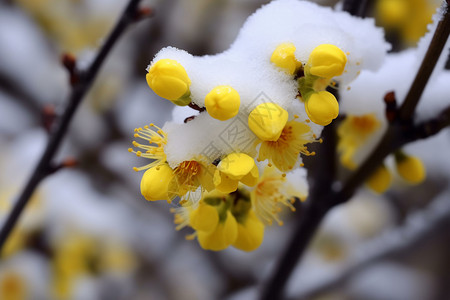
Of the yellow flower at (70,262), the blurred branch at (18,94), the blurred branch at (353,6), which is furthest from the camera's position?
the blurred branch at (18,94)

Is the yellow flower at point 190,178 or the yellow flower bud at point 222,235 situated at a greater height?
the yellow flower at point 190,178

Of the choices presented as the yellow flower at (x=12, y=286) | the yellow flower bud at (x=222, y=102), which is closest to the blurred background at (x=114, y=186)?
the yellow flower at (x=12, y=286)

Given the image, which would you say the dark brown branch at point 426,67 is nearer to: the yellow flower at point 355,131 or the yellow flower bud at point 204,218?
the yellow flower at point 355,131

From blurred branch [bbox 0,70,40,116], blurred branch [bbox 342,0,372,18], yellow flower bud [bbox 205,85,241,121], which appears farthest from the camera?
blurred branch [bbox 0,70,40,116]

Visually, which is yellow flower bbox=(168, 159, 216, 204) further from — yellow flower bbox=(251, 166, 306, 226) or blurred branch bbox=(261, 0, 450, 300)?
blurred branch bbox=(261, 0, 450, 300)

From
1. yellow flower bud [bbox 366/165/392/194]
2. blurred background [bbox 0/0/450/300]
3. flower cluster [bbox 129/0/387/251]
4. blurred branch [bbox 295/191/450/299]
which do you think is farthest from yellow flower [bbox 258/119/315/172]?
blurred background [bbox 0/0/450/300]

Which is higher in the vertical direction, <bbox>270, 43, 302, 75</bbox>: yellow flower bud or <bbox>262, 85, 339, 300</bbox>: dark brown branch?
<bbox>270, 43, 302, 75</bbox>: yellow flower bud

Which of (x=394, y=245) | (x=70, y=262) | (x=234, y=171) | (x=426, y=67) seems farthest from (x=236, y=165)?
(x=70, y=262)
